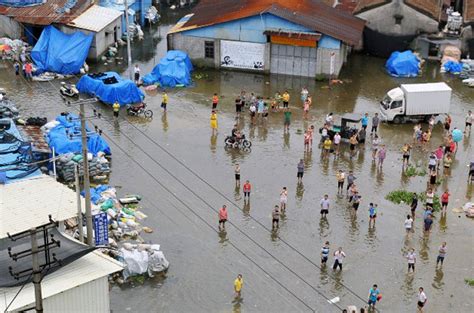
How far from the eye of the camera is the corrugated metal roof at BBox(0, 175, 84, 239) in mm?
24391

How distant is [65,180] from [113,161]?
10.2 ft

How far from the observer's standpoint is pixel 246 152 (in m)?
37.4

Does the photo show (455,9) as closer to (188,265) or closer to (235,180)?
(235,180)

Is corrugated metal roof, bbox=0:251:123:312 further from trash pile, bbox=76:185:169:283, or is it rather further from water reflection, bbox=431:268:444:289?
water reflection, bbox=431:268:444:289

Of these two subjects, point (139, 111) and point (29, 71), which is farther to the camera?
point (29, 71)

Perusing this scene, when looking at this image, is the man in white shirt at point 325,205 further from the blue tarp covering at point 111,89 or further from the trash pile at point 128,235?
the blue tarp covering at point 111,89

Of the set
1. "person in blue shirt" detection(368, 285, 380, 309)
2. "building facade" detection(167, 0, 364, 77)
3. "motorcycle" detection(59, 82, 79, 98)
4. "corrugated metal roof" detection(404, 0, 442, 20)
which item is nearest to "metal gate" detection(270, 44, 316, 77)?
"building facade" detection(167, 0, 364, 77)

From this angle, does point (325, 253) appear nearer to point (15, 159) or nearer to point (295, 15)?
point (15, 159)

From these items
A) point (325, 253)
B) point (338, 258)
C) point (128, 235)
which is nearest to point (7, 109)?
point (128, 235)

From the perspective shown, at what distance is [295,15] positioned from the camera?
47.4 metres

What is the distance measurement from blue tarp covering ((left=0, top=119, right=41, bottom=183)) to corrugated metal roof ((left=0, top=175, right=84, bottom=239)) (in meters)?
1.20

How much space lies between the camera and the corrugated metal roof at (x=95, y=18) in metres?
48.9

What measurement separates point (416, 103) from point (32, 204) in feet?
76.7

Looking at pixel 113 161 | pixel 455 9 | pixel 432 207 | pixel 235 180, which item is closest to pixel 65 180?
pixel 113 161
